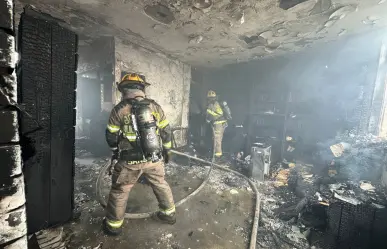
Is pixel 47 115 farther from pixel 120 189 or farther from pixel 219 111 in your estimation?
pixel 219 111

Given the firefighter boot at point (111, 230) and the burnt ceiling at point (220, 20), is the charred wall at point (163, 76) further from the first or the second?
the firefighter boot at point (111, 230)

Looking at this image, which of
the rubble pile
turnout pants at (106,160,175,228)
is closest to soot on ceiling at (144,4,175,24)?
turnout pants at (106,160,175,228)

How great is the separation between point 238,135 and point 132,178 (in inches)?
258

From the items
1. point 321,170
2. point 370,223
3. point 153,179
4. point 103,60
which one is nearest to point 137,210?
point 153,179

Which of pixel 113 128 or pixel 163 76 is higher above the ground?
pixel 163 76

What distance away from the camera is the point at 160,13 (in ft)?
10.9

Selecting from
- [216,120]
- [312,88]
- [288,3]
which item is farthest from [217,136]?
[288,3]

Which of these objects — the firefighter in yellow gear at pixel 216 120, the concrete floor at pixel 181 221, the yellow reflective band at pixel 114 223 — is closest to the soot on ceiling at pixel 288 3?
the concrete floor at pixel 181 221

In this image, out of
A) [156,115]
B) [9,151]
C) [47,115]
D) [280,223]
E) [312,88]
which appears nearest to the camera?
[9,151]

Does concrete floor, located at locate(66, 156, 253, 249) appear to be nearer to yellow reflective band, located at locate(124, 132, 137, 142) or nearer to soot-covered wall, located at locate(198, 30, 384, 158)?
yellow reflective band, located at locate(124, 132, 137, 142)

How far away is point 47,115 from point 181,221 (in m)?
2.51

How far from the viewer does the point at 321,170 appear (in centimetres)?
572

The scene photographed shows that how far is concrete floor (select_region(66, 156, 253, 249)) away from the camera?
2.64m

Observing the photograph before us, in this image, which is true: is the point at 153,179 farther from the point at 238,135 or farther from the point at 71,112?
the point at 238,135
